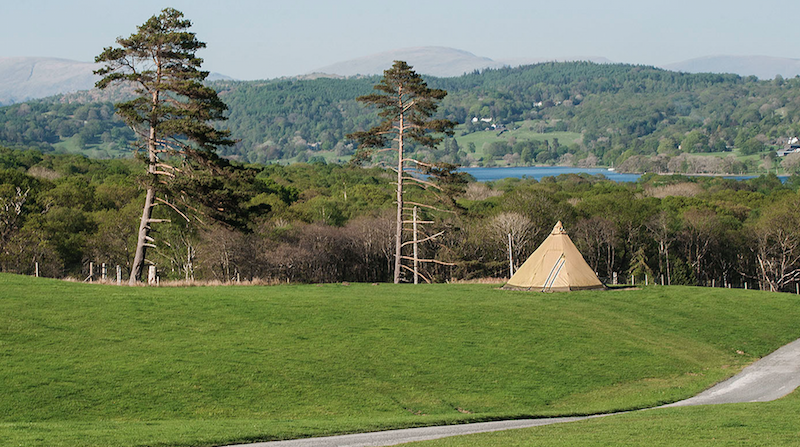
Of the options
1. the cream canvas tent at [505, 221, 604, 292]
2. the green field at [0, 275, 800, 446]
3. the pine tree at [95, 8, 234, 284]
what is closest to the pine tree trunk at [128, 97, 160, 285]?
the pine tree at [95, 8, 234, 284]

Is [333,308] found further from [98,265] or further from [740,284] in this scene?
[740,284]

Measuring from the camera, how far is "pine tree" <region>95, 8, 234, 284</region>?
33.9 meters

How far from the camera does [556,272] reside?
117ft

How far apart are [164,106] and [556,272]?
19287mm

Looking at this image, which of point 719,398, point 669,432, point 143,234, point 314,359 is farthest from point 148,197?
point 669,432

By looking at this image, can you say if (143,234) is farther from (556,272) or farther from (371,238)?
(371,238)

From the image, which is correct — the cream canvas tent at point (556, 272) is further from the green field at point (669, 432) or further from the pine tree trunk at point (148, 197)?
the green field at point (669, 432)

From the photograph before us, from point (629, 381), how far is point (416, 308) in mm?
7946

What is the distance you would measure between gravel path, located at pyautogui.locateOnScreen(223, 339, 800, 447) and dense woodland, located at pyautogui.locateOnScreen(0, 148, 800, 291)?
29.4m

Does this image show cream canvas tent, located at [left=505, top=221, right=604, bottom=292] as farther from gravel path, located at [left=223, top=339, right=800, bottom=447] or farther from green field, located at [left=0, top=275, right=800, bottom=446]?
gravel path, located at [left=223, top=339, right=800, bottom=447]

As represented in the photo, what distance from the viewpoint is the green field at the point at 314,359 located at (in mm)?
15742

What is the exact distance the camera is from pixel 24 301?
21.8m

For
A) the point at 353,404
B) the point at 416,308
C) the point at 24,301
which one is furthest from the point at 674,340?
Answer: the point at 24,301

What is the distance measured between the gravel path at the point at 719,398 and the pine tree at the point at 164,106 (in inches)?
835
